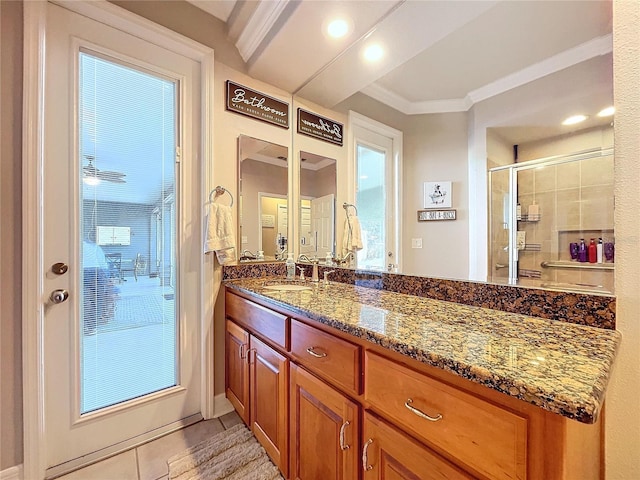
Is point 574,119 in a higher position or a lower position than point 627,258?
higher

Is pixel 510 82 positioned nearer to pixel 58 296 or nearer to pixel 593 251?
pixel 593 251

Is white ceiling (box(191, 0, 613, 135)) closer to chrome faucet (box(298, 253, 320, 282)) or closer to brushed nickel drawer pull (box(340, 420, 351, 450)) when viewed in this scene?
chrome faucet (box(298, 253, 320, 282))

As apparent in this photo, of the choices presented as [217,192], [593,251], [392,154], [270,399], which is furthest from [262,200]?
[593,251]

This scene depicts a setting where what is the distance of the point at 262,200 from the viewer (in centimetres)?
197

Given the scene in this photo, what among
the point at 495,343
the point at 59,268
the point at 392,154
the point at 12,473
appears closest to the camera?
the point at 495,343

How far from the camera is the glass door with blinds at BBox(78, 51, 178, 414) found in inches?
55.8

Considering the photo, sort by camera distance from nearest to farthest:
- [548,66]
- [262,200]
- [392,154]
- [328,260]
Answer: [548,66] < [392,154] < [328,260] < [262,200]

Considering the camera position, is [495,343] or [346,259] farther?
[346,259]

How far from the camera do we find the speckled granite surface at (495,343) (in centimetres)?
49


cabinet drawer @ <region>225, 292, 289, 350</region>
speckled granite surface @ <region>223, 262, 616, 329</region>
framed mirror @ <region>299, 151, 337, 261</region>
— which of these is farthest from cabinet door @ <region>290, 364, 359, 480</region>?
framed mirror @ <region>299, 151, 337, 261</region>

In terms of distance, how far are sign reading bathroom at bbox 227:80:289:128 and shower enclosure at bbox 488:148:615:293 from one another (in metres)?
1.51

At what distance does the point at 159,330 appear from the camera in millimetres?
1626

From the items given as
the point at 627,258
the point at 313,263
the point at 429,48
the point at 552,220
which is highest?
the point at 429,48

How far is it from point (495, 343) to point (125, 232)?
5.75 feet
